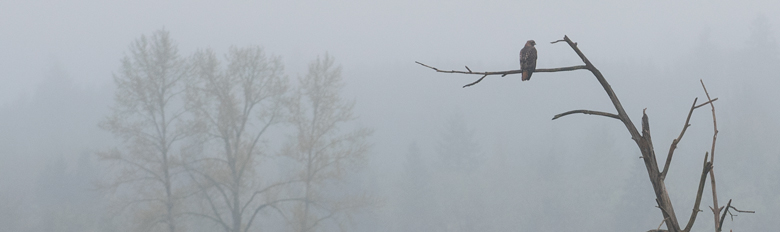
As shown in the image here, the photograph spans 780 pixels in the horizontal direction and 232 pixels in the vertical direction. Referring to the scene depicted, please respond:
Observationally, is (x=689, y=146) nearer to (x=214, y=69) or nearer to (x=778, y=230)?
(x=778, y=230)

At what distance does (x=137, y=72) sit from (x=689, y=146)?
3853 centimetres

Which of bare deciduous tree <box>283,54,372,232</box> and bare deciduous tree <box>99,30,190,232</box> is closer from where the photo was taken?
bare deciduous tree <box>99,30,190,232</box>

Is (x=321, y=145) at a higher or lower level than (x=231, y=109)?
lower

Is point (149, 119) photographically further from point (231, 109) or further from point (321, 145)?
point (321, 145)

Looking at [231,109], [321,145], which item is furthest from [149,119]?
[321,145]

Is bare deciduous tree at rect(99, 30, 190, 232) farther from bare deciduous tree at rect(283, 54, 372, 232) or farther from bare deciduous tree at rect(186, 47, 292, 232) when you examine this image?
bare deciduous tree at rect(283, 54, 372, 232)

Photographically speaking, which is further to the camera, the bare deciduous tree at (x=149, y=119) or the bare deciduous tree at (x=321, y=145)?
the bare deciduous tree at (x=321, y=145)

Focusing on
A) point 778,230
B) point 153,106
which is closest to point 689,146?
point 778,230

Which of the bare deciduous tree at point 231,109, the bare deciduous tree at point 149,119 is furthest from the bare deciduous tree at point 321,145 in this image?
the bare deciduous tree at point 149,119

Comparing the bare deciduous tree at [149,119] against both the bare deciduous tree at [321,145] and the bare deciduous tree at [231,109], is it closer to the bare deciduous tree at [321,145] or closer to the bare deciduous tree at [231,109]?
the bare deciduous tree at [231,109]

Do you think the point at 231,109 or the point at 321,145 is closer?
the point at 231,109

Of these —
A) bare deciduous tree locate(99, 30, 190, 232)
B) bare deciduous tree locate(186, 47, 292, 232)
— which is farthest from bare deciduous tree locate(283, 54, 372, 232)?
bare deciduous tree locate(99, 30, 190, 232)

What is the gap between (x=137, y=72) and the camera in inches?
512

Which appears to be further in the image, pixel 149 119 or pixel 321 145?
pixel 321 145
